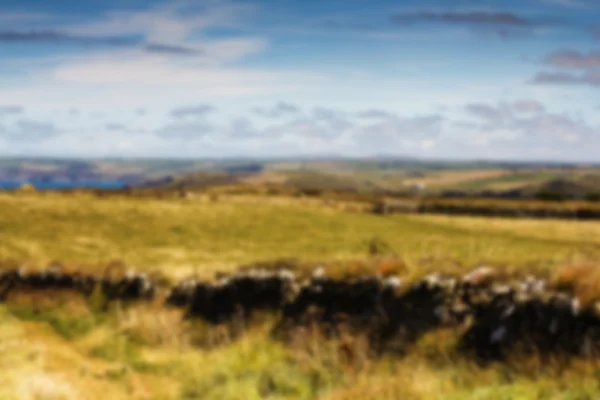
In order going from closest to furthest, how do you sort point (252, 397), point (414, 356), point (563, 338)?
point (252, 397), point (563, 338), point (414, 356)

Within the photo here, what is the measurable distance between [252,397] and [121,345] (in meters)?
5.12

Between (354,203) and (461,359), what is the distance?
169ft

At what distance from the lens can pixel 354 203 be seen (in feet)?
204

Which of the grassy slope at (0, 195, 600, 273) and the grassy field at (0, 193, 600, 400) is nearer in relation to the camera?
the grassy field at (0, 193, 600, 400)

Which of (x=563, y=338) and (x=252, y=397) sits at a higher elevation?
(x=563, y=338)

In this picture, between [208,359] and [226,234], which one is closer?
[208,359]

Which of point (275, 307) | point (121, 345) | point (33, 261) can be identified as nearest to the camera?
point (121, 345)

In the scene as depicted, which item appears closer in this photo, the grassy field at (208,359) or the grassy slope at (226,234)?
the grassy field at (208,359)

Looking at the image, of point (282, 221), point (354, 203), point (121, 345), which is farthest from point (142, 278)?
point (354, 203)

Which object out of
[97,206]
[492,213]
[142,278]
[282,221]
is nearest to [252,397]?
[142,278]

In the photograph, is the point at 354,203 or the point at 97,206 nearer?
the point at 97,206

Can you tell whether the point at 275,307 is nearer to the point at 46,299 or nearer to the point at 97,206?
the point at 46,299

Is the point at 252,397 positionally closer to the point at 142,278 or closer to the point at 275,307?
the point at 275,307

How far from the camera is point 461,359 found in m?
10.9
